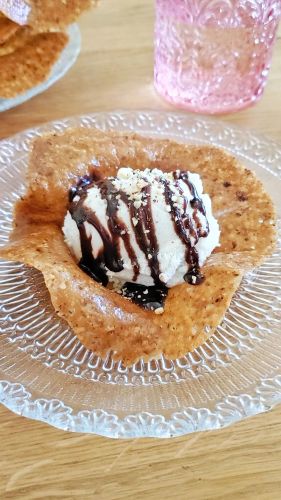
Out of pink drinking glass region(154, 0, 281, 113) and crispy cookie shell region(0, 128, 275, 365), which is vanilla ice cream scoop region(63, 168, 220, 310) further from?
pink drinking glass region(154, 0, 281, 113)

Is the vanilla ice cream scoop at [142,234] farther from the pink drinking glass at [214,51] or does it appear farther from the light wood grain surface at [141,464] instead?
the pink drinking glass at [214,51]

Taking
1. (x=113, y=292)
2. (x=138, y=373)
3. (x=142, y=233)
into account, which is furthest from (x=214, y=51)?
(x=138, y=373)

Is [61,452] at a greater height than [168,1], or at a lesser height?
lesser

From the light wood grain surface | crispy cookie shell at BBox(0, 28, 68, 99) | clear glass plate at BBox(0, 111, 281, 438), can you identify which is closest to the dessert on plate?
crispy cookie shell at BBox(0, 28, 68, 99)

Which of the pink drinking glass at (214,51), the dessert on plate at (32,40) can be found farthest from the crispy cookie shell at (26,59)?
the pink drinking glass at (214,51)

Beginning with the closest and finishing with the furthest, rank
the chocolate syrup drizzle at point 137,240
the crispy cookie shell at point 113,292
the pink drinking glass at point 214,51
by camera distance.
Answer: the crispy cookie shell at point 113,292 < the chocolate syrup drizzle at point 137,240 < the pink drinking glass at point 214,51

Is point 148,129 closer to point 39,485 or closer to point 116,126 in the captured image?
point 116,126

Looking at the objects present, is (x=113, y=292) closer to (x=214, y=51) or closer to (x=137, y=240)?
(x=137, y=240)

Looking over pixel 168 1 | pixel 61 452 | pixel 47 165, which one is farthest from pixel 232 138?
pixel 61 452
